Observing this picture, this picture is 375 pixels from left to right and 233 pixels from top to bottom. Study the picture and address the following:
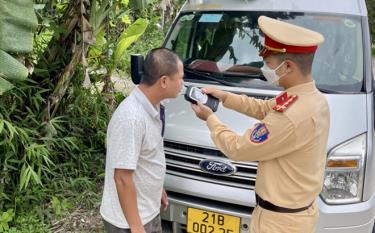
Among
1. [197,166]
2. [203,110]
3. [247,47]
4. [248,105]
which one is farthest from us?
[247,47]

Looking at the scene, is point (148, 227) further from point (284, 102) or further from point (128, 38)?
point (128, 38)

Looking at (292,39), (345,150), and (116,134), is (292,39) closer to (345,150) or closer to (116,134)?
(116,134)

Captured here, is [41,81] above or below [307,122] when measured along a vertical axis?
below

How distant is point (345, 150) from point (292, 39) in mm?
1122

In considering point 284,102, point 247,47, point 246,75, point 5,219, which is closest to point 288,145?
point 284,102

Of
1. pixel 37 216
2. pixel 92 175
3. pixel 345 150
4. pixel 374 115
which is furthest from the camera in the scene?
pixel 92 175

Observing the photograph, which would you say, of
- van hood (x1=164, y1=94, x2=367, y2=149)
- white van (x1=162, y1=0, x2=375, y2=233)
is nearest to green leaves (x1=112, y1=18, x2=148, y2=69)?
white van (x1=162, y1=0, x2=375, y2=233)

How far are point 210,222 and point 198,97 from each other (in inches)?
37.3

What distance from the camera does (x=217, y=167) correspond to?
119 inches

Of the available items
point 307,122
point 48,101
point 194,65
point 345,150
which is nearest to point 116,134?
point 307,122

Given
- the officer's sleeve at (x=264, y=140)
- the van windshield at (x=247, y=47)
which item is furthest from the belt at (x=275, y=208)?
Answer: the van windshield at (x=247, y=47)

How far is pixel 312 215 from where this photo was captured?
2346mm

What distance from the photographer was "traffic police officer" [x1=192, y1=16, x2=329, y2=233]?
2111 mm

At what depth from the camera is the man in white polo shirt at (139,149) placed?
2.21 meters
